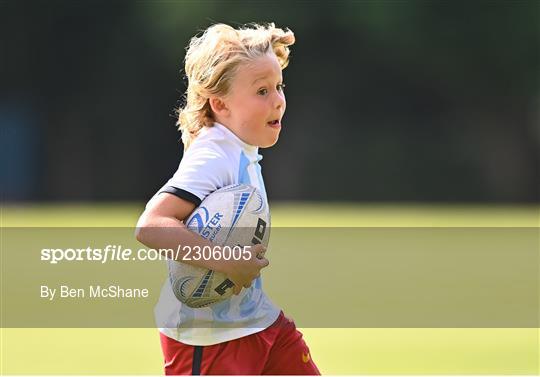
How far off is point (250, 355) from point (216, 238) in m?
0.46

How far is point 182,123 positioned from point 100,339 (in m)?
2.99

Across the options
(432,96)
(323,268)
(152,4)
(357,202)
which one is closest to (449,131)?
(432,96)

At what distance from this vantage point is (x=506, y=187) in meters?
28.5

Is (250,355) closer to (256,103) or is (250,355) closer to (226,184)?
(226,184)

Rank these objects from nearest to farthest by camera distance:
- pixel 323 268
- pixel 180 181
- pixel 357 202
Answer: pixel 180 181
pixel 323 268
pixel 357 202

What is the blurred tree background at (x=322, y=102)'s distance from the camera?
1001 inches

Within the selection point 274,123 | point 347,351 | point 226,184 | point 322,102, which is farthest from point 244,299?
point 322,102

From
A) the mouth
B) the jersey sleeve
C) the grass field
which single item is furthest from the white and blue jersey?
the grass field

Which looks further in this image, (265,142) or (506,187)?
(506,187)

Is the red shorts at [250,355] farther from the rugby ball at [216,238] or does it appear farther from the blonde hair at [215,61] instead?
the blonde hair at [215,61]

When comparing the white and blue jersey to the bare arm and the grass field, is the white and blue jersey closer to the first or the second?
the bare arm

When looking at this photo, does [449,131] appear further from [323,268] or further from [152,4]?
[323,268]

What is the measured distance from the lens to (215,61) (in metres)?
4.18

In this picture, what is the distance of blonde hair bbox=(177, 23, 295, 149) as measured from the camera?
4172 mm
